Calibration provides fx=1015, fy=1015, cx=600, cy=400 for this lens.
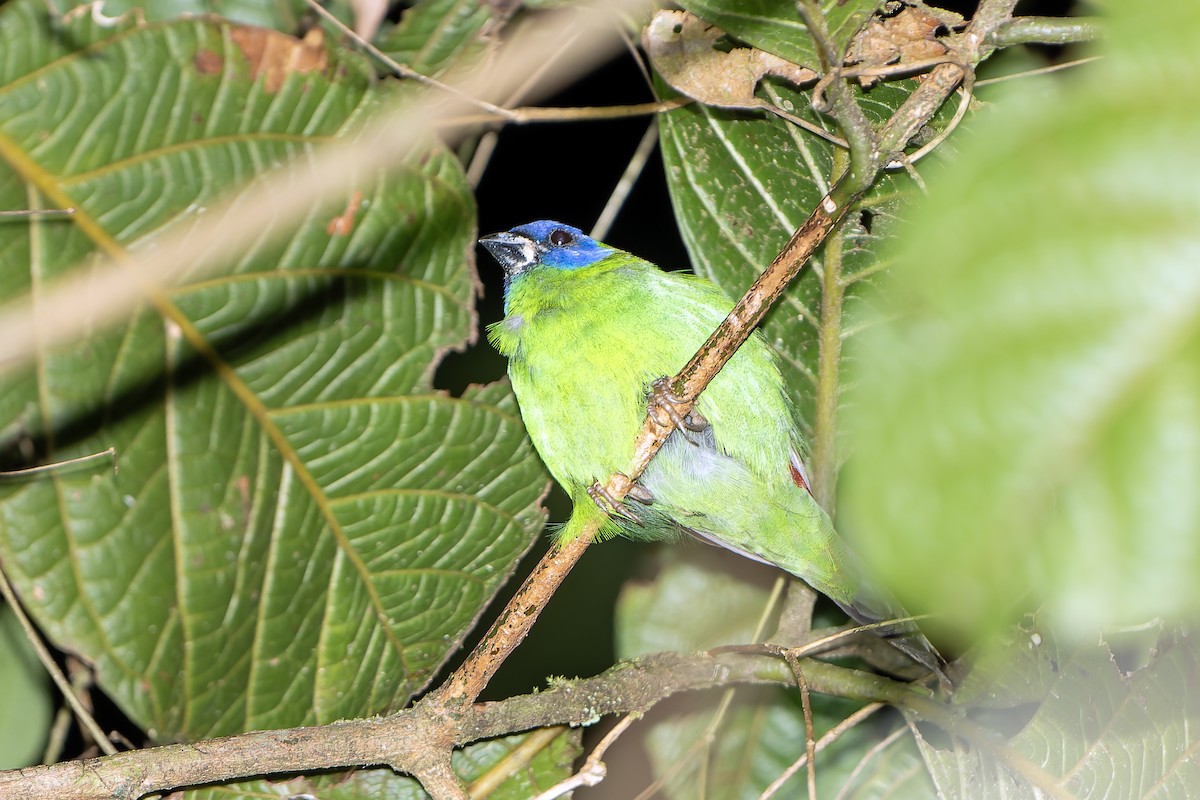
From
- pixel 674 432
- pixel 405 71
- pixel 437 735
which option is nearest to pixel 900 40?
pixel 674 432

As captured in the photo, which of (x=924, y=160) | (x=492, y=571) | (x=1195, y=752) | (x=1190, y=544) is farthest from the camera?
(x=492, y=571)

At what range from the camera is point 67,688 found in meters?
2.52

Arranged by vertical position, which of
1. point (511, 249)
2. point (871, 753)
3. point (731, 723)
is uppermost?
point (511, 249)

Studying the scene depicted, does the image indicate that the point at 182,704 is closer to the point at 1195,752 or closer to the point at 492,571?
the point at 492,571

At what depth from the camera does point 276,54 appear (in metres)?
2.55

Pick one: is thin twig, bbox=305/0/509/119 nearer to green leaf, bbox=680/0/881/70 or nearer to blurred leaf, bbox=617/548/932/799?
green leaf, bbox=680/0/881/70

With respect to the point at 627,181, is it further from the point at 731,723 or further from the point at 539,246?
the point at 731,723

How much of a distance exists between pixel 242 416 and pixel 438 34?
117cm

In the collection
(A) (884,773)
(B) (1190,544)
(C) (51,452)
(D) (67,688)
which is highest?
(B) (1190,544)

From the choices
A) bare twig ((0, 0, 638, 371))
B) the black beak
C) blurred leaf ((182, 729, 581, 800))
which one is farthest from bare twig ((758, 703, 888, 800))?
bare twig ((0, 0, 638, 371))

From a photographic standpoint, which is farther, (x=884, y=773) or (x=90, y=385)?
(x=884, y=773)

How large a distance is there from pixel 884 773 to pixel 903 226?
160cm

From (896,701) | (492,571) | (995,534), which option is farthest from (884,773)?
Result: (995,534)

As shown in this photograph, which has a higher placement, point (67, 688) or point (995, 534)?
point (995, 534)
